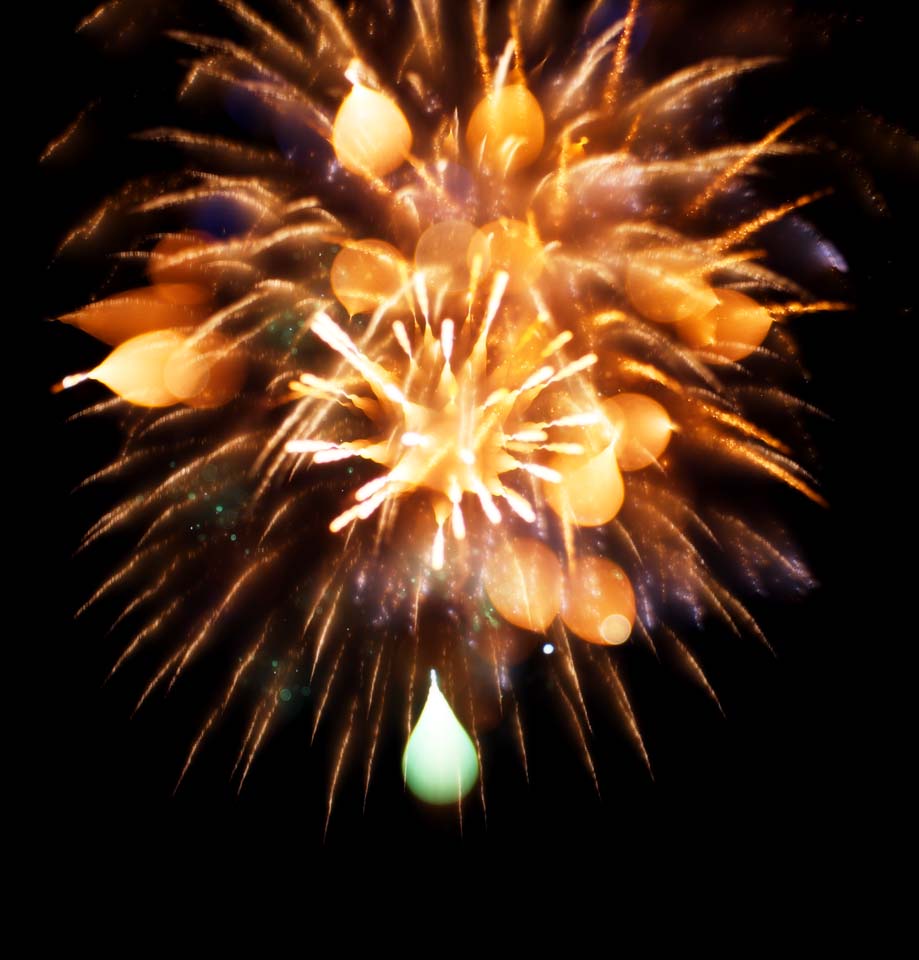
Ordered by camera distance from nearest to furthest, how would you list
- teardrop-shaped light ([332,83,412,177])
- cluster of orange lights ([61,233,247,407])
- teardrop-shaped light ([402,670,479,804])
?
teardrop-shaped light ([332,83,412,177]) < cluster of orange lights ([61,233,247,407]) < teardrop-shaped light ([402,670,479,804])

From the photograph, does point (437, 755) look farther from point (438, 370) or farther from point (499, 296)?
point (499, 296)

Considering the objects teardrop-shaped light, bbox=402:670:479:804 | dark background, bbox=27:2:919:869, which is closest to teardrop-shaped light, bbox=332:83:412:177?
dark background, bbox=27:2:919:869

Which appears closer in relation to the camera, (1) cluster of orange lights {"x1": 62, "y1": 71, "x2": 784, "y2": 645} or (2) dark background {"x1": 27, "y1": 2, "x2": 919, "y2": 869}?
(1) cluster of orange lights {"x1": 62, "y1": 71, "x2": 784, "y2": 645}

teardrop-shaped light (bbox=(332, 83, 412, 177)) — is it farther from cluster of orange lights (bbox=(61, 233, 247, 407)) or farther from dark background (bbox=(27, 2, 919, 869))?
dark background (bbox=(27, 2, 919, 869))

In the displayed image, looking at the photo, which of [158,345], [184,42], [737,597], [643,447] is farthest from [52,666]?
[737,597]

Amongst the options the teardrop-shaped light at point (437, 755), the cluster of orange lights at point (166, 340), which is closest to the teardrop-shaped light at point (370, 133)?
the cluster of orange lights at point (166, 340)

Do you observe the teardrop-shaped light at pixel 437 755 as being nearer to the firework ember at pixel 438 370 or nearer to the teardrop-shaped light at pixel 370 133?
the firework ember at pixel 438 370

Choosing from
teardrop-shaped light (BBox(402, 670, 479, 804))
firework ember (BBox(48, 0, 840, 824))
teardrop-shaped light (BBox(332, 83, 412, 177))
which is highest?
teardrop-shaped light (BBox(332, 83, 412, 177))
